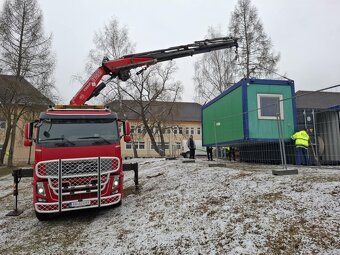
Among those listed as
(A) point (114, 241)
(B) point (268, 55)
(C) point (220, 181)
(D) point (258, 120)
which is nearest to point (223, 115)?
(D) point (258, 120)

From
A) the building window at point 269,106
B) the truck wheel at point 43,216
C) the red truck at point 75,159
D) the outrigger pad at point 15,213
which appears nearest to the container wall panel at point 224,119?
the building window at point 269,106

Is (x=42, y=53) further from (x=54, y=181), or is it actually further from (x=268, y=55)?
(x=54, y=181)

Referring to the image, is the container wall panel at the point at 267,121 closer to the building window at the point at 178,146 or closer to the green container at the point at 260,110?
the green container at the point at 260,110

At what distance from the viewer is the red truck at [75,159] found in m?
6.92

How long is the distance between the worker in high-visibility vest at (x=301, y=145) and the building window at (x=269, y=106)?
1.04m

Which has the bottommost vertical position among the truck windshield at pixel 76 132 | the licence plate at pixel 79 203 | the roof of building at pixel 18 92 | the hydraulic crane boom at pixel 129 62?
the licence plate at pixel 79 203

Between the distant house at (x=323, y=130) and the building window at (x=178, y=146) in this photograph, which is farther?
the building window at (x=178, y=146)

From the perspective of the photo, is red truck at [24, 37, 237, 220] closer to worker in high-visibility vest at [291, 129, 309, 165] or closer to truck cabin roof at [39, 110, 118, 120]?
truck cabin roof at [39, 110, 118, 120]

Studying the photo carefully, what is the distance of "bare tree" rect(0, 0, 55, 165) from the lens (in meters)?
24.5

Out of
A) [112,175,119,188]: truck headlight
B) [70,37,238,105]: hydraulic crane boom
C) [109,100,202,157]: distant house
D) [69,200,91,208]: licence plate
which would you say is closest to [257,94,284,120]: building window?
[70,37,238,105]: hydraulic crane boom

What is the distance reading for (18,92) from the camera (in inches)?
913

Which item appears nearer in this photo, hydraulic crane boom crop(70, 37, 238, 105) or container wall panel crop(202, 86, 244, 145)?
hydraulic crane boom crop(70, 37, 238, 105)

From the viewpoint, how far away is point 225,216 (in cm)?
554

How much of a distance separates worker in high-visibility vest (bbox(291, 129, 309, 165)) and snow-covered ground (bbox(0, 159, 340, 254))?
343 centimetres
